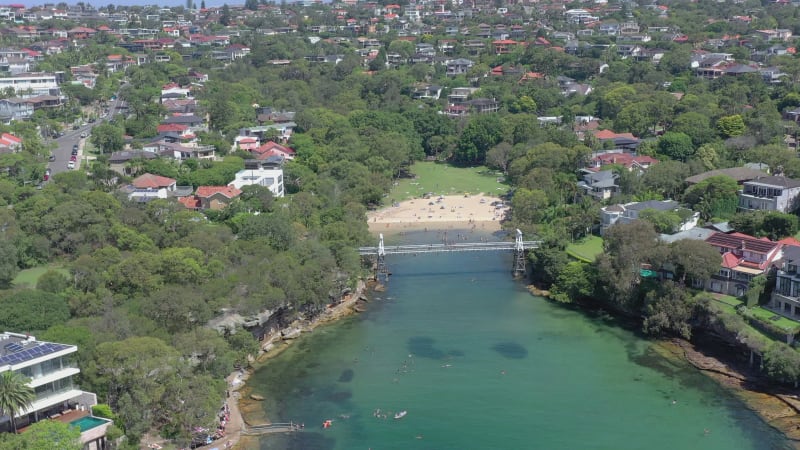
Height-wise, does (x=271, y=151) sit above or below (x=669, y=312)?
above

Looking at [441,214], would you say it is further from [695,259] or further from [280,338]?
[695,259]

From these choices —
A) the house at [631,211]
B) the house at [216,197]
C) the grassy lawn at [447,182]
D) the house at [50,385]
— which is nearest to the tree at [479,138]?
the grassy lawn at [447,182]

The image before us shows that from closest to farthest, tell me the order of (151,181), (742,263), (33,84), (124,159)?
(742,263) < (151,181) < (124,159) < (33,84)

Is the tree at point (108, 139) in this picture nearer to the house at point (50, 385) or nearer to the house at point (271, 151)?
the house at point (271, 151)

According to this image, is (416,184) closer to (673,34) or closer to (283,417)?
(283,417)

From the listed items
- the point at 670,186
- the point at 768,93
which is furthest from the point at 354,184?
the point at 768,93

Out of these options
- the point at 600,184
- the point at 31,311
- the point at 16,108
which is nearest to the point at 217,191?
the point at 31,311
